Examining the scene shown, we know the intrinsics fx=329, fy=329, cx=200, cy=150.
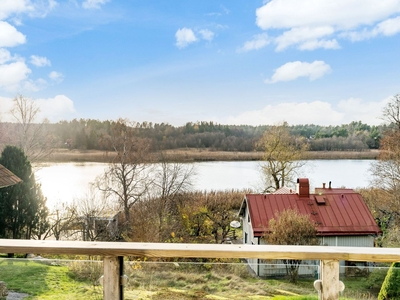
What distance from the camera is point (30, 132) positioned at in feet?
39.9

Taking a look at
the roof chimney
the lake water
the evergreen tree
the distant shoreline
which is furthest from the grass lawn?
the distant shoreline

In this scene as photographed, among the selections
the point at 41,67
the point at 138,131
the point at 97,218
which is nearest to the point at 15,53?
the point at 41,67

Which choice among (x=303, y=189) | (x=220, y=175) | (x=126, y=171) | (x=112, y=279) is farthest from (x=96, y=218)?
(x=112, y=279)

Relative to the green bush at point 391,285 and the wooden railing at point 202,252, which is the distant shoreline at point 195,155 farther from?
the green bush at point 391,285

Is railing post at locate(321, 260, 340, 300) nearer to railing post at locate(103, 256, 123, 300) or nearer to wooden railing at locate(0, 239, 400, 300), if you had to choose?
wooden railing at locate(0, 239, 400, 300)

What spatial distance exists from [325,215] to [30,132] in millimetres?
10465

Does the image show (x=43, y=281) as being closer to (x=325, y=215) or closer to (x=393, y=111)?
(x=325, y=215)

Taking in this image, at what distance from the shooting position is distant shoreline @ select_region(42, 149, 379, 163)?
13195 millimetres

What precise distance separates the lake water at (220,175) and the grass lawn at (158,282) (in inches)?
392

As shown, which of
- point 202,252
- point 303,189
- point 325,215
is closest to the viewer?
point 202,252

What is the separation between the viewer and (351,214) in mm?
8664

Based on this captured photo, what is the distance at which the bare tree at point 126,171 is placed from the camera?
1201 cm

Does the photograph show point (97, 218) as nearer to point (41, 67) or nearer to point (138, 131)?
point (138, 131)

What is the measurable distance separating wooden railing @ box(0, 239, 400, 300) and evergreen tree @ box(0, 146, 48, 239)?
32.0 ft
